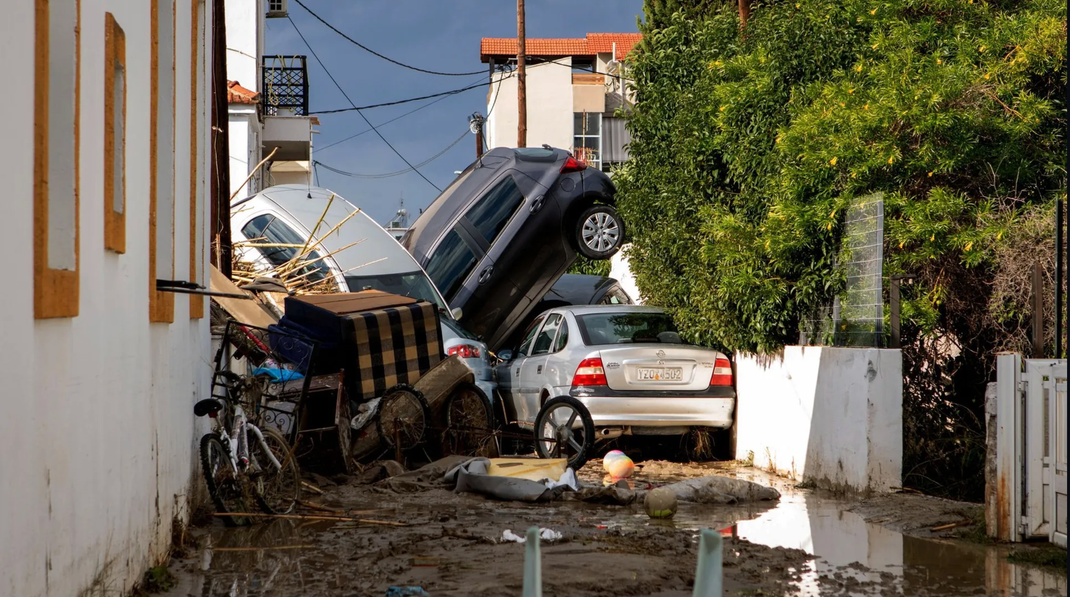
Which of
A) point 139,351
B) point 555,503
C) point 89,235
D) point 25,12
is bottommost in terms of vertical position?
point 555,503

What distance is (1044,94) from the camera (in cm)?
1151

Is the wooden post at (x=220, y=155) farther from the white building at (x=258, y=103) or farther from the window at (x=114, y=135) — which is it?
the white building at (x=258, y=103)

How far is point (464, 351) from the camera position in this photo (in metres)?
15.1

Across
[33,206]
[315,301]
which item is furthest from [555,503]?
[33,206]

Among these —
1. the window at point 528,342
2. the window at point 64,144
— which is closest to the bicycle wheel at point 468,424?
the window at point 528,342

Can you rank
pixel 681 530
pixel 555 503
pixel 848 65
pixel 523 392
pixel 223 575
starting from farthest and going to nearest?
pixel 523 392 < pixel 848 65 < pixel 555 503 < pixel 681 530 < pixel 223 575

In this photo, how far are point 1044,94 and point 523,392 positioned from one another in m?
6.47

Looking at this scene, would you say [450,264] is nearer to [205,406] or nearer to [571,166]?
[571,166]

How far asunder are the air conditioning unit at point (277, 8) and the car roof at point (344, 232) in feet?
66.4

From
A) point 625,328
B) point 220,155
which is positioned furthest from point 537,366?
point 220,155

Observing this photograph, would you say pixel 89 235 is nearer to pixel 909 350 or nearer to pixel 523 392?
pixel 909 350

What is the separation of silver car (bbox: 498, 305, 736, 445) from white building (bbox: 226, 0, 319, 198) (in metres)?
13.8

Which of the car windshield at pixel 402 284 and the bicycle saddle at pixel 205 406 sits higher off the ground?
the car windshield at pixel 402 284

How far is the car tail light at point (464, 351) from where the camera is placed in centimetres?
1500
